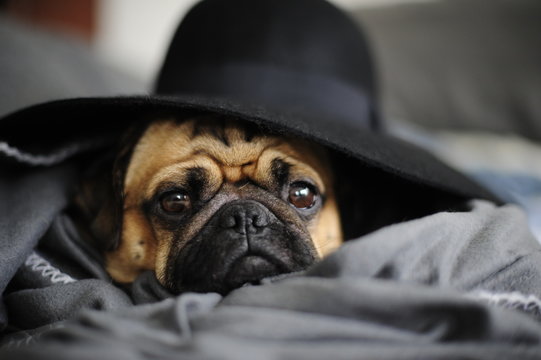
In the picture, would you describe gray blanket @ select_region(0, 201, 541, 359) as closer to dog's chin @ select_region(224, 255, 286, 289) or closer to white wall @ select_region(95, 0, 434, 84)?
dog's chin @ select_region(224, 255, 286, 289)

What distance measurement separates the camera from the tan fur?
1149 mm

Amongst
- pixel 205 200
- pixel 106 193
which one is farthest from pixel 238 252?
pixel 106 193

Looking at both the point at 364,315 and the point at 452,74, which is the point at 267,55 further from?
the point at 452,74

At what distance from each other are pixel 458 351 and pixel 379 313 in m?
0.12

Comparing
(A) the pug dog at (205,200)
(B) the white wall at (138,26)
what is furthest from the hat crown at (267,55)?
(B) the white wall at (138,26)

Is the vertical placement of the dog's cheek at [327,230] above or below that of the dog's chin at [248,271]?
below

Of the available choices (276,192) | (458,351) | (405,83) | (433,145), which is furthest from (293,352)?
(405,83)

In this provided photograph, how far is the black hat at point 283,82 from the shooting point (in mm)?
1203

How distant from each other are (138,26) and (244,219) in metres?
3.77

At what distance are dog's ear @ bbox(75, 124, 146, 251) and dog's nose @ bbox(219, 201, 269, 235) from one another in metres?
0.33

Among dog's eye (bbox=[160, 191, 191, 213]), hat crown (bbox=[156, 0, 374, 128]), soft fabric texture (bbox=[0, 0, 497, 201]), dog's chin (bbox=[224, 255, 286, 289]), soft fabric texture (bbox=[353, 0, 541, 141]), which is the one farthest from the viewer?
soft fabric texture (bbox=[353, 0, 541, 141])

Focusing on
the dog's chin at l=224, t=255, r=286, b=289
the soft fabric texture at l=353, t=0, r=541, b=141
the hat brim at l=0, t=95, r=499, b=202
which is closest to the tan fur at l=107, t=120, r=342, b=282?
the hat brim at l=0, t=95, r=499, b=202

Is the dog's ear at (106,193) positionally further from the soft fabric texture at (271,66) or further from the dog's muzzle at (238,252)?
the dog's muzzle at (238,252)

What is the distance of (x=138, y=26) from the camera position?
423 cm
